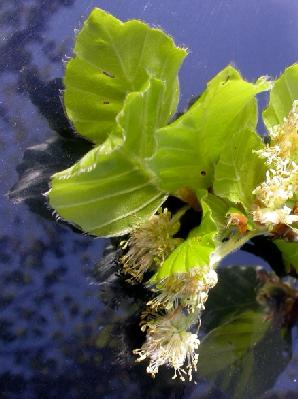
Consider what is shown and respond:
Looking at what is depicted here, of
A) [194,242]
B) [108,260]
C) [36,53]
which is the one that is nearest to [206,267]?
[194,242]

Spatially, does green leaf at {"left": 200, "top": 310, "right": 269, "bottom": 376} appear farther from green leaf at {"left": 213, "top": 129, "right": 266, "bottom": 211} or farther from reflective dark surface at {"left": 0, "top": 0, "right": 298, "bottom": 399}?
green leaf at {"left": 213, "top": 129, "right": 266, "bottom": 211}

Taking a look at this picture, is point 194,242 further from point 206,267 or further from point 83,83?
point 83,83

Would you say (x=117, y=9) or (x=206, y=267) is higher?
(x=117, y=9)

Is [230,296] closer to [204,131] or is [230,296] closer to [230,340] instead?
[230,340]

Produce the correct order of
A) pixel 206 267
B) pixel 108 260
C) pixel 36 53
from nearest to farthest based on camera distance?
pixel 206 267, pixel 108 260, pixel 36 53

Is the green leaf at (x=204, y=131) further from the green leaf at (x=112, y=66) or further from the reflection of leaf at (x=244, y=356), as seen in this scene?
the reflection of leaf at (x=244, y=356)

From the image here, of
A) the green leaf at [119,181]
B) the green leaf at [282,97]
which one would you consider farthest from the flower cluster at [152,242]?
the green leaf at [282,97]

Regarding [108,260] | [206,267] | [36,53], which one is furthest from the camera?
[36,53]

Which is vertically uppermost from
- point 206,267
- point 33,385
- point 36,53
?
point 36,53
